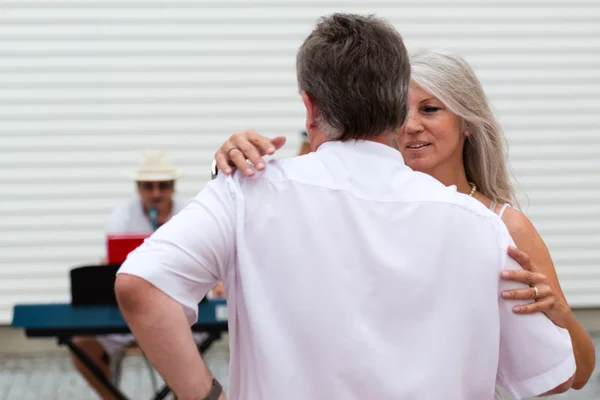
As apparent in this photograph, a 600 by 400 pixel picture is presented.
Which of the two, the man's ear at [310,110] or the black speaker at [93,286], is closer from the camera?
the man's ear at [310,110]

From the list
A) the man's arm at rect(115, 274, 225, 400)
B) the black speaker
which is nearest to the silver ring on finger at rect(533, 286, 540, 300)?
the man's arm at rect(115, 274, 225, 400)

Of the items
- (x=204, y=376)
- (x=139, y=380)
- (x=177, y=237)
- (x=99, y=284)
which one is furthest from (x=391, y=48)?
(x=139, y=380)

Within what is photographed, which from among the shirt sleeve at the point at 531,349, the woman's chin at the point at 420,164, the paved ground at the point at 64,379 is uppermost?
the woman's chin at the point at 420,164

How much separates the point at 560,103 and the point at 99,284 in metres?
4.57

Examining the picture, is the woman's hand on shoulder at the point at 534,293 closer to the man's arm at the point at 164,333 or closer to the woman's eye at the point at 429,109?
the man's arm at the point at 164,333

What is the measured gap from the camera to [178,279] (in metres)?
2.00

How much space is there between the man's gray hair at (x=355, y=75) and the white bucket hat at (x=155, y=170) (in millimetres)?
4329

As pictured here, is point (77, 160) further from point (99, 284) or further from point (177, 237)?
point (177, 237)

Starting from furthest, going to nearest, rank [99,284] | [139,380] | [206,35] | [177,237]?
[206,35], [139,380], [99,284], [177,237]

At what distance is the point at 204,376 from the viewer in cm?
207

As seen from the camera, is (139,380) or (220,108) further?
(220,108)

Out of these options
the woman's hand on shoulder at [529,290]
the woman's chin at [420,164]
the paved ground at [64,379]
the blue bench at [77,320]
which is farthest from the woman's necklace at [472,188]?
the paved ground at [64,379]

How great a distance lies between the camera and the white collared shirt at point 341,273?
2049 millimetres

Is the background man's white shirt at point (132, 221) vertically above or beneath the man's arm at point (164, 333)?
beneath
